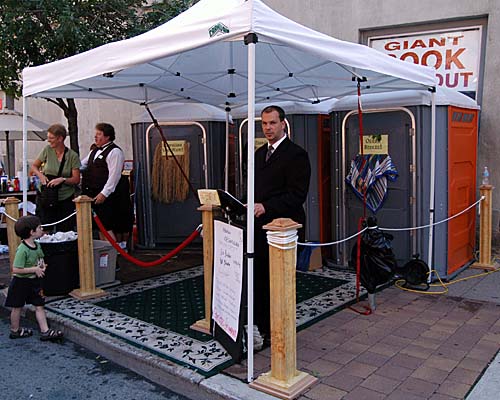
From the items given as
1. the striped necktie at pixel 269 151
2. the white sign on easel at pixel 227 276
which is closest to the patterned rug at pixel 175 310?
the white sign on easel at pixel 227 276

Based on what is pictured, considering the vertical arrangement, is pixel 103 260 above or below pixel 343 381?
above

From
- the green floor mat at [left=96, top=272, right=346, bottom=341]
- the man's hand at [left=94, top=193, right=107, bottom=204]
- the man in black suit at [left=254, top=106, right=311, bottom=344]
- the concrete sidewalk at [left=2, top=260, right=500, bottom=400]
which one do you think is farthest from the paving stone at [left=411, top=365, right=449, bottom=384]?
the man's hand at [left=94, top=193, right=107, bottom=204]

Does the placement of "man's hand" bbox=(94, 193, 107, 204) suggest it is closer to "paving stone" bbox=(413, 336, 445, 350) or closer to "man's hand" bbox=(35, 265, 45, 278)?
"man's hand" bbox=(35, 265, 45, 278)

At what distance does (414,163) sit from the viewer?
18.6 feet

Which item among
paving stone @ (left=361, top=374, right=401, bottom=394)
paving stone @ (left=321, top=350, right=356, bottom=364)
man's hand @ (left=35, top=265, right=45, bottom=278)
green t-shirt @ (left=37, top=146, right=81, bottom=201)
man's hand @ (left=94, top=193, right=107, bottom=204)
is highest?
green t-shirt @ (left=37, top=146, right=81, bottom=201)

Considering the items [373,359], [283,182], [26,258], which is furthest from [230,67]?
[373,359]

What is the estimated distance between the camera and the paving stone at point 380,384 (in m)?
3.38

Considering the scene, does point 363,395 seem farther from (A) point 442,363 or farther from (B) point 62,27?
(B) point 62,27

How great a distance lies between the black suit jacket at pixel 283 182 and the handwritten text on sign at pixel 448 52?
14.5 ft

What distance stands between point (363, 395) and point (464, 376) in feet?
2.54

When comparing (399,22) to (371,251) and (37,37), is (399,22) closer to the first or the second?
(371,251)

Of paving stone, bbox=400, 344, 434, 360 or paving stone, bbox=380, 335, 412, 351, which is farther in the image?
paving stone, bbox=380, 335, 412, 351

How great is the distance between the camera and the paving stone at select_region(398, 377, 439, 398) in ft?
10.9

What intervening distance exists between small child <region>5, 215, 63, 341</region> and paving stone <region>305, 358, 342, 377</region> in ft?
7.48
